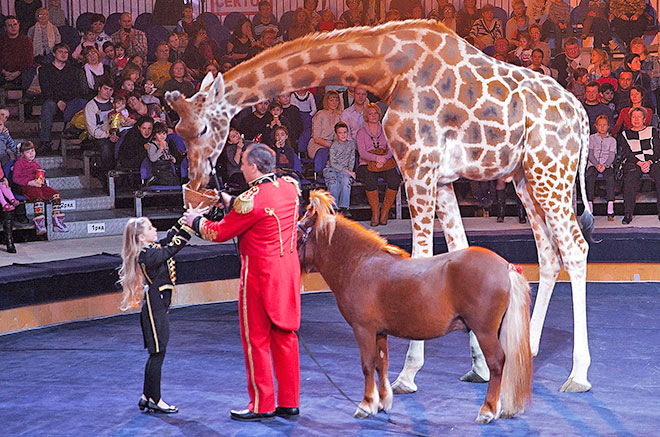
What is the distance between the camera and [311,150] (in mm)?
11461

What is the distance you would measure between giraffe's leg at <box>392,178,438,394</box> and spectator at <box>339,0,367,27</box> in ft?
28.3

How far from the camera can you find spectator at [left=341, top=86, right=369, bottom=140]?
1170 centimetres

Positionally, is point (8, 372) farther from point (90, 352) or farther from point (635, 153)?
point (635, 153)

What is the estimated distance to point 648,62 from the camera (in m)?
13.7

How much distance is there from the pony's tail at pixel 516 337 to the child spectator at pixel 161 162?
6.04 metres

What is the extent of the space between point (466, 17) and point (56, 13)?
20.6 feet

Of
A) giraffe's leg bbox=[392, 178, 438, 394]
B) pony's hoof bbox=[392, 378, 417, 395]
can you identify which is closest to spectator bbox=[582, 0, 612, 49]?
giraffe's leg bbox=[392, 178, 438, 394]

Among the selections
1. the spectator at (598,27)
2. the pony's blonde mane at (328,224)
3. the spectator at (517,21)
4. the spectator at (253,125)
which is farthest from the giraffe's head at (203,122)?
the spectator at (598,27)

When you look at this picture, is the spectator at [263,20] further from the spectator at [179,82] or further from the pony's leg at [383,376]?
the pony's leg at [383,376]

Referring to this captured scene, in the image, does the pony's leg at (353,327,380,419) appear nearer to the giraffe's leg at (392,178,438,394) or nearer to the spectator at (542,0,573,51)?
the giraffe's leg at (392,178,438,394)

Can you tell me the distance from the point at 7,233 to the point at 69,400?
382 cm

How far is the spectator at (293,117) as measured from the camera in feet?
38.5

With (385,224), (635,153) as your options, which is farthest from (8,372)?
(635,153)

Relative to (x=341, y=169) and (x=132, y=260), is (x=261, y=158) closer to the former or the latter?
(x=132, y=260)
